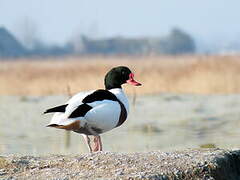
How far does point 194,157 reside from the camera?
4246 mm

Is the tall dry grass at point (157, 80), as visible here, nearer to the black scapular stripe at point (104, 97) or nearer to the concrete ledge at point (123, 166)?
the black scapular stripe at point (104, 97)

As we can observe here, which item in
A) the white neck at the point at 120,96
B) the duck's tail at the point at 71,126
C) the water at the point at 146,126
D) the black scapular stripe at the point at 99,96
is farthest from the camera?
the water at the point at 146,126

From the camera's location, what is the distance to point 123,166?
3975 millimetres

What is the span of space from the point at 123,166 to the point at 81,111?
1.30 metres

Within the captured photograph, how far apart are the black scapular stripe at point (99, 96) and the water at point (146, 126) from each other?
8.14ft

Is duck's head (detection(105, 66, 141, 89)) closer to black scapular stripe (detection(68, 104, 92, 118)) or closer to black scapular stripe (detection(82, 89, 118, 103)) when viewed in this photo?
black scapular stripe (detection(82, 89, 118, 103))

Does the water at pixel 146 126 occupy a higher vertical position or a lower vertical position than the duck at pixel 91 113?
lower

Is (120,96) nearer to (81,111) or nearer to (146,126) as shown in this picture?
(81,111)

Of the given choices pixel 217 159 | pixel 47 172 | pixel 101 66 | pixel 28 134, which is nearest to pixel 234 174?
pixel 217 159

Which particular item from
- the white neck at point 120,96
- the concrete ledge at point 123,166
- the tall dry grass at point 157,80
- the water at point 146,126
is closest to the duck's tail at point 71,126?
the white neck at point 120,96

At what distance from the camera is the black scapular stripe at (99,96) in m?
5.30

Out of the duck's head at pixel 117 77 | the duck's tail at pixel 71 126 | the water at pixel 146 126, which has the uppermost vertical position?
the duck's head at pixel 117 77

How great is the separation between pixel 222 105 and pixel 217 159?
901cm

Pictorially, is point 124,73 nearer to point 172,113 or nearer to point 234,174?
point 234,174
